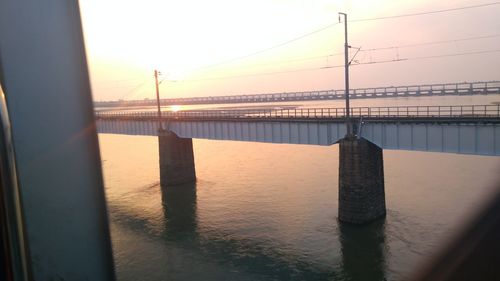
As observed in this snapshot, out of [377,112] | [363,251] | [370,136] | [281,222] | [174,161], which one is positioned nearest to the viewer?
[363,251]

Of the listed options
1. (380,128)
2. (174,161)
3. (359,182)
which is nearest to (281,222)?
(359,182)

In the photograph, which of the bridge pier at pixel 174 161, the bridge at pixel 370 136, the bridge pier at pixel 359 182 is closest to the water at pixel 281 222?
the bridge pier at pixel 359 182

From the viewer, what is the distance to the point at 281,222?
1673 cm

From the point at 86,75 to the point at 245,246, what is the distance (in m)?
13.3

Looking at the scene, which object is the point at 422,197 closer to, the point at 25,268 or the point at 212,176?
the point at 212,176

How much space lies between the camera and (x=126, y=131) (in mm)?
30703

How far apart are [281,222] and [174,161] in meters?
11.3

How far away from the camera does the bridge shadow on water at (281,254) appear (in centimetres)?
1250

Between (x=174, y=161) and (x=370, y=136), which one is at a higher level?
(x=370, y=136)

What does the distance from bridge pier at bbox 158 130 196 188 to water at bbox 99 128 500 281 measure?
2.66ft

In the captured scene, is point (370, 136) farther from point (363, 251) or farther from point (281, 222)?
point (281, 222)

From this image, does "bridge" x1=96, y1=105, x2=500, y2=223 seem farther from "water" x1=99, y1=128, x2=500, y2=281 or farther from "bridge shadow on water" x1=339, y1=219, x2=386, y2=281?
"water" x1=99, y1=128, x2=500, y2=281

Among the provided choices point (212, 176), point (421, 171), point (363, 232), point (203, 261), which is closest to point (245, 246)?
point (203, 261)

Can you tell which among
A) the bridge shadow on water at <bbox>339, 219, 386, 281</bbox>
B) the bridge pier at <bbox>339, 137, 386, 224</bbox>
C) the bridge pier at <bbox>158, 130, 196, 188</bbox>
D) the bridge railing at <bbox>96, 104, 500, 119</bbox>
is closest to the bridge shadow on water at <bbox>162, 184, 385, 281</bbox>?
the bridge shadow on water at <bbox>339, 219, 386, 281</bbox>
